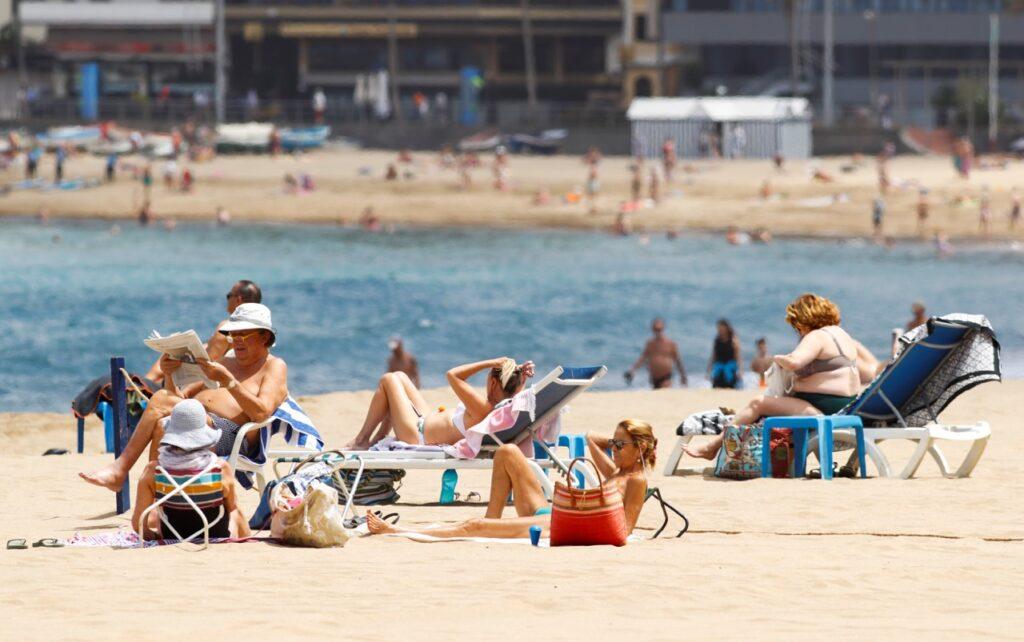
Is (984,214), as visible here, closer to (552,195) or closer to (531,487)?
(552,195)

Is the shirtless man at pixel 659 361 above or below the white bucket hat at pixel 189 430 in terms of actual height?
below

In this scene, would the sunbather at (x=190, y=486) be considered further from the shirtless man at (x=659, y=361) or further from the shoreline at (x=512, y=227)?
the shoreline at (x=512, y=227)

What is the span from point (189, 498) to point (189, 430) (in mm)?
292

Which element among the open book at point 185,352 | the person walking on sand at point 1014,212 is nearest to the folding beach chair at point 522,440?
the open book at point 185,352

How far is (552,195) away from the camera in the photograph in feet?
160

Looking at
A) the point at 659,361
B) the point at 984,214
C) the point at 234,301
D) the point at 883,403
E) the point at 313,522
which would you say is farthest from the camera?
the point at 984,214

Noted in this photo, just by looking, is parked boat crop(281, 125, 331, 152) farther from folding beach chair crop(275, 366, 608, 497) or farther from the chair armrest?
the chair armrest

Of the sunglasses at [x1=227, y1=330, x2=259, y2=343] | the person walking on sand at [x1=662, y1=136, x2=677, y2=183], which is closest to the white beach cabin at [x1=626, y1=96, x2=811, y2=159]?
the person walking on sand at [x1=662, y1=136, x2=677, y2=183]

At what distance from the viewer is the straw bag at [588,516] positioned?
7.93 metres

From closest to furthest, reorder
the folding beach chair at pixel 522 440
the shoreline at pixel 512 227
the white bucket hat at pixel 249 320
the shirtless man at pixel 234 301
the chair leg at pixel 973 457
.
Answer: the white bucket hat at pixel 249 320 < the folding beach chair at pixel 522 440 < the shirtless man at pixel 234 301 < the chair leg at pixel 973 457 < the shoreline at pixel 512 227

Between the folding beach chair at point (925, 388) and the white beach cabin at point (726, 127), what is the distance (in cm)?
4435

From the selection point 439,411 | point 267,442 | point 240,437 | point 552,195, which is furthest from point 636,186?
point 240,437

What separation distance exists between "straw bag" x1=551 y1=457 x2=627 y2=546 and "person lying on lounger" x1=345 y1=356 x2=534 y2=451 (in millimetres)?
1238

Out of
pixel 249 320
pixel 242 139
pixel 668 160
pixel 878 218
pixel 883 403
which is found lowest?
pixel 883 403
